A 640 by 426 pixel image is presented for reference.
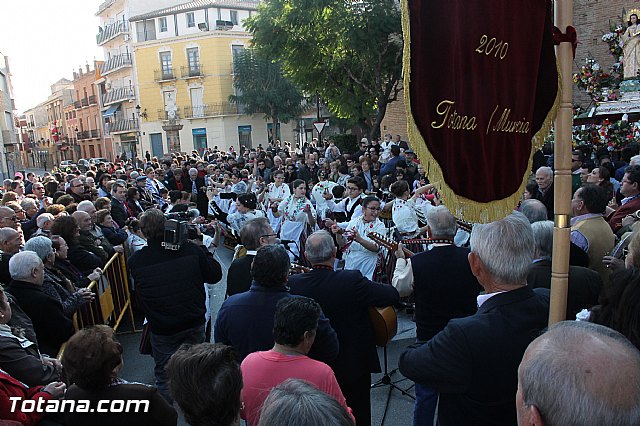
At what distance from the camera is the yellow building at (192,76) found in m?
46.3

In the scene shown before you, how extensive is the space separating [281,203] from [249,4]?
146ft

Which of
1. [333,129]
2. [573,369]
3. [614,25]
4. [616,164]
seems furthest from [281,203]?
[333,129]

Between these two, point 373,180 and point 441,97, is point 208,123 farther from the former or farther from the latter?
point 441,97

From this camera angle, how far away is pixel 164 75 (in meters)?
47.4

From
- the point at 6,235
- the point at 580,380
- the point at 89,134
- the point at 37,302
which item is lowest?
the point at 37,302

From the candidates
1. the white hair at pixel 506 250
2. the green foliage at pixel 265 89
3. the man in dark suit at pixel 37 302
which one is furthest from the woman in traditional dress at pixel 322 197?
the green foliage at pixel 265 89

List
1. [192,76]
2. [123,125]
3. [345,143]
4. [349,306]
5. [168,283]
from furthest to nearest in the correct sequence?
[123,125]
[192,76]
[345,143]
[168,283]
[349,306]

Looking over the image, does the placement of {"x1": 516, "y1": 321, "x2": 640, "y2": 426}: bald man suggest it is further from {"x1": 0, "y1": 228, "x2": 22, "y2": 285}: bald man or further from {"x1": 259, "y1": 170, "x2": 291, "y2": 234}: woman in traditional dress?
{"x1": 259, "y1": 170, "x2": 291, "y2": 234}: woman in traditional dress

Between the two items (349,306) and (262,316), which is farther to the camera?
(349,306)

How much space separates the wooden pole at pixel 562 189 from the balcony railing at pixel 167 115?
48315mm

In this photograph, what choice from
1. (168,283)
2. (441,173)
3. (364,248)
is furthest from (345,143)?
(441,173)

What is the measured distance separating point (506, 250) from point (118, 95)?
54687mm

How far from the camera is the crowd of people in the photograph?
159 cm

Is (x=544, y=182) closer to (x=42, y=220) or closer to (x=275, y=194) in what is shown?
(x=275, y=194)
